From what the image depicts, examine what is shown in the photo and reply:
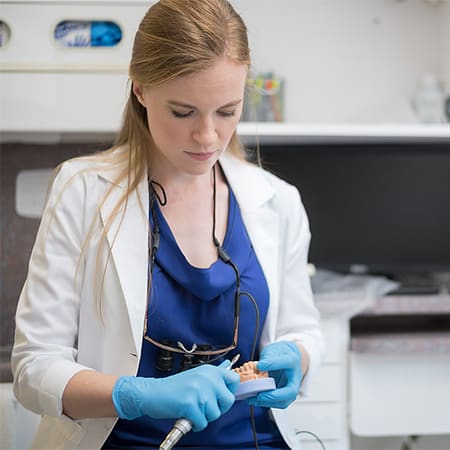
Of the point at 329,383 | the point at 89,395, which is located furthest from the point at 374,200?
the point at 89,395

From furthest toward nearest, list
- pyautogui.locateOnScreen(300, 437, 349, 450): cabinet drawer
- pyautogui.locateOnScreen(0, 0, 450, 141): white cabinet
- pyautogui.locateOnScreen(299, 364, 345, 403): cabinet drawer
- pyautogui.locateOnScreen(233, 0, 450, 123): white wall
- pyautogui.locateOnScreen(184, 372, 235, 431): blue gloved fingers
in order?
pyautogui.locateOnScreen(233, 0, 450, 123): white wall < pyautogui.locateOnScreen(299, 364, 345, 403): cabinet drawer < pyautogui.locateOnScreen(0, 0, 450, 141): white cabinet < pyautogui.locateOnScreen(300, 437, 349, 450): cabinet drawer < pyautogui.locateOnScreen(184, 372, 235, 431): blue gloved fingers

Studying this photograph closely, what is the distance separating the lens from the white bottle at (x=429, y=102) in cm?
181

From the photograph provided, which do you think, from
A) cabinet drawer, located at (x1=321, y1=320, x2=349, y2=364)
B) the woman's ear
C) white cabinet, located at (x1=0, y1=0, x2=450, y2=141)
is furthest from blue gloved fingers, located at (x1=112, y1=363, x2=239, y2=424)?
cabinet drawer, located at (x1=321, y1=320, x2=349, y2=364)

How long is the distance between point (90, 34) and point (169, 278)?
1.67 ft

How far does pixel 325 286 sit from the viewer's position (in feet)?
5.60

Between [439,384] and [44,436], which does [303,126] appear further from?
[44,436]

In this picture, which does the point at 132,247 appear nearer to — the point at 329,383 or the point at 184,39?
the point at 184,39

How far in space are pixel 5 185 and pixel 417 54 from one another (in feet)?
3.78

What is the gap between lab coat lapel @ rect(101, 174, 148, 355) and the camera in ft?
2.95

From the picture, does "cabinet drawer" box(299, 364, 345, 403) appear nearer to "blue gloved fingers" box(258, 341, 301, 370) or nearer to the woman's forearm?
"blue gloved fingers" box(258, 341, 301, 370)

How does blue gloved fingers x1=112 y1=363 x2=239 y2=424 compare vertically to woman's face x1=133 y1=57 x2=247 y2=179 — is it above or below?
below

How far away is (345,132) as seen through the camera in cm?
164

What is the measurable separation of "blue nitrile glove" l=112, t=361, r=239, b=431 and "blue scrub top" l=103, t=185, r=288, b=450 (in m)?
0.10

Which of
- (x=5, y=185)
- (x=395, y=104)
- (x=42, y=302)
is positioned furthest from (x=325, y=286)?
(x=42, y=302)
